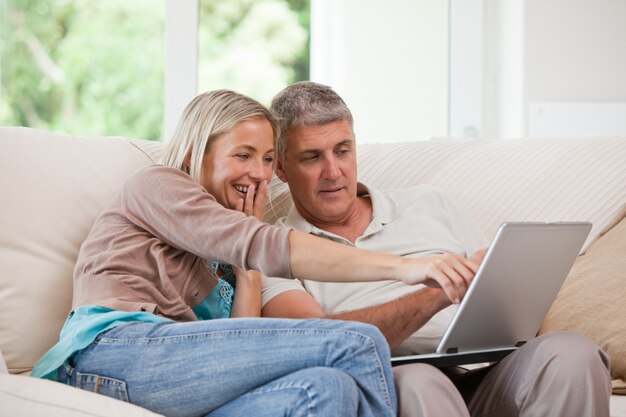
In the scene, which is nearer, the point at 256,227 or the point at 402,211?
the point at 256,227

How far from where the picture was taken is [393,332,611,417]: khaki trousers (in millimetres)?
1341

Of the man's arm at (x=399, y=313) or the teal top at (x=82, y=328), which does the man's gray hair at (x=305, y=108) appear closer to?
the man's arm at (x=399, y=313)

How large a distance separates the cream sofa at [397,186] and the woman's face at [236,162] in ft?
0.94

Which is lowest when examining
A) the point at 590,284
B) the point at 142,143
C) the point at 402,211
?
the point at 590,284

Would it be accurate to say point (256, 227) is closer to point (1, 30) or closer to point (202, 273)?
point (202, 273)

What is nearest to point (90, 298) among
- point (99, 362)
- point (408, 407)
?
point (99, 362)

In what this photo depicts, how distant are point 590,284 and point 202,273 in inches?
31.3

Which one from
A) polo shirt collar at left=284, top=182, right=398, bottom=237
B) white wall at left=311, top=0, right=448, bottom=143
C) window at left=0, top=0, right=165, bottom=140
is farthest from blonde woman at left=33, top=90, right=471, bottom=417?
white wall at left=311, top=0, right=448, bottom=143

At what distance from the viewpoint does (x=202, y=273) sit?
1644 mm

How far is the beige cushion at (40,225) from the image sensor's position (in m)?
1.71

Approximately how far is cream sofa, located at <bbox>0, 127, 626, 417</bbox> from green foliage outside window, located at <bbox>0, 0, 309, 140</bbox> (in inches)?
70.5

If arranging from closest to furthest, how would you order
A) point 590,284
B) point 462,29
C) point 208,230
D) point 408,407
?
point 408,407 → point 208,230 → point 590,284 → point 462,29

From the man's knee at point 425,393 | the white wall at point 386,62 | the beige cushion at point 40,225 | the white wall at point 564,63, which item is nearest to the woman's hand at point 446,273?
the man's knee at point 425,393

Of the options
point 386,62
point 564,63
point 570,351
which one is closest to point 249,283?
point 570,351
